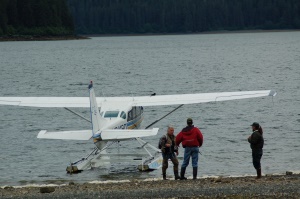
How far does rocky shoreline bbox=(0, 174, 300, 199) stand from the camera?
1644 centimetres

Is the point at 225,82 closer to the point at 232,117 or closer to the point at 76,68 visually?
the point at 232,117

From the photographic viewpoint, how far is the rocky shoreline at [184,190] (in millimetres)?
16438

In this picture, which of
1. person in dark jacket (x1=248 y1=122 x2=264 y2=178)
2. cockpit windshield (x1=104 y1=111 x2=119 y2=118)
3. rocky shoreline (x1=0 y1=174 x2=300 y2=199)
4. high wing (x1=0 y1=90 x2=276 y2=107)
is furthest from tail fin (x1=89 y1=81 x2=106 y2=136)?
person in dark jacket (x1=248 y1=122 x2=264 y2=178)

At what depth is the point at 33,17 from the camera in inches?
6841

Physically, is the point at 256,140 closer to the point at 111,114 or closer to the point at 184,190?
the point at 184,190

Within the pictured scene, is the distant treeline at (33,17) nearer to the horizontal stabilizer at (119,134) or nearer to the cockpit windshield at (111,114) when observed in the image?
the cockpit windshield at (111,114)

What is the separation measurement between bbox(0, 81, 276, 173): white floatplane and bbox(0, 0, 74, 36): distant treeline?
458ft

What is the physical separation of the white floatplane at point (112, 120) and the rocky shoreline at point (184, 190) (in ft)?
11.6

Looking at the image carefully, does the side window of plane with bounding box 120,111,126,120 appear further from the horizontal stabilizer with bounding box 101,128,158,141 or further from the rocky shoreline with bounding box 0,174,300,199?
the rocky shoreline with bounding box 0,174,300,199

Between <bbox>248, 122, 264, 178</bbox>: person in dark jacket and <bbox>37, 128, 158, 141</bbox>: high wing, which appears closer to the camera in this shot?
<bbox>248, 122, 264, 178</bbox>: person in dark jacket

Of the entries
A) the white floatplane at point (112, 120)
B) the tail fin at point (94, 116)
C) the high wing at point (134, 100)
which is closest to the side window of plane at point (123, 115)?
the white floatplane at point (112, 120)

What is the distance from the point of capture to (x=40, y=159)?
2811 centimetres

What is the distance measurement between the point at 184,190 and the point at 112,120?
8.03 m

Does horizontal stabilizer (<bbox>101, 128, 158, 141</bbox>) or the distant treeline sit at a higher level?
horizontal stabilizer (<bbox>101, 128, 158, 141</bbox>)
